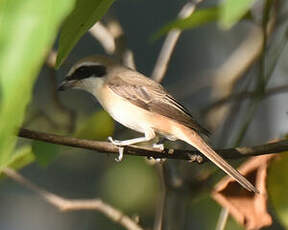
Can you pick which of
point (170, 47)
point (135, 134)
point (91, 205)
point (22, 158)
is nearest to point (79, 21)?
point (22, 158)

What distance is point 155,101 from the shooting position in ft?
10.7

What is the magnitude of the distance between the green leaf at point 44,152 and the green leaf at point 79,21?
0.96 meters

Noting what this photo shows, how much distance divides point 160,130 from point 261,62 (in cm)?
83

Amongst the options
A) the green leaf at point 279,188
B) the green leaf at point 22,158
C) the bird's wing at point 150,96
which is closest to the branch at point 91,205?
the green leaf at point 22,158

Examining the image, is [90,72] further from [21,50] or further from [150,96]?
[21,50]

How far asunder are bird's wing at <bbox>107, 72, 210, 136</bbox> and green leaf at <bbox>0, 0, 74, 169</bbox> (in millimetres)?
2240

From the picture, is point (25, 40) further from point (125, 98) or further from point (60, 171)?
point (60, 171)

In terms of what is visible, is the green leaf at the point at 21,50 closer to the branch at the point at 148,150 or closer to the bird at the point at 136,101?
the branch at the point at 148,150

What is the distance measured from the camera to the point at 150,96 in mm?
3287

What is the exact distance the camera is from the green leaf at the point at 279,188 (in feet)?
6.68

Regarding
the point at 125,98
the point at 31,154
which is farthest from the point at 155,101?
the point at 31,154

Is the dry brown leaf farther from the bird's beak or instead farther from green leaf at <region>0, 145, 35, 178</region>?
the bird's beak

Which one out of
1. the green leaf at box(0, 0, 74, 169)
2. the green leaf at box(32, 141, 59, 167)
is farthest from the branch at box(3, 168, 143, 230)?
the green leaf at box(0, 0, 74, 169)

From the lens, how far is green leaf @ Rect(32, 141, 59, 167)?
2.15 m
